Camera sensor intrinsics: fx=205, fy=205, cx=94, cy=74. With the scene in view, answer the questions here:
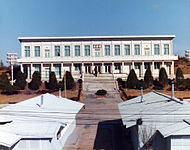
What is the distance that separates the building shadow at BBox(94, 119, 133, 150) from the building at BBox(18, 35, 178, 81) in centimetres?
2731

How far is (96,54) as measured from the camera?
47.7 metres

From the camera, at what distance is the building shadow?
555 inches

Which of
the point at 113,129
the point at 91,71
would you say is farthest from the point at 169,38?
the point at 113,129

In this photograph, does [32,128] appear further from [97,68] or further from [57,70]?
[97,68]

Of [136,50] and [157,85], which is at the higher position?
[136,50]

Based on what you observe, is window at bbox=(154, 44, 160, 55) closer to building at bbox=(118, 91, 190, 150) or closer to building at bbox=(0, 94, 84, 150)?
building at bbox=(0, 94, 84, 150)

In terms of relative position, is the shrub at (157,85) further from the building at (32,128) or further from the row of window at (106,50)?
the building at (32,128)

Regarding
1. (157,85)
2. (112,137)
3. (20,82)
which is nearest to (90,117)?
(112,137)

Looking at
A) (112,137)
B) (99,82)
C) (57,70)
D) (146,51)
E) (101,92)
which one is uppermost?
(146,51)

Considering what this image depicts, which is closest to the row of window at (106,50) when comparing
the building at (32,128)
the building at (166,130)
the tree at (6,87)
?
the tree at (6,87)

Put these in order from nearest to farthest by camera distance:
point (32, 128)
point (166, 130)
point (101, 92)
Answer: point (166, 130) → point (32, 128) → point (101, 92)

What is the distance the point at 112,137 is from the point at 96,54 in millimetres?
33125

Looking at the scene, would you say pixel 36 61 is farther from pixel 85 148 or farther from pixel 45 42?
pixel 85 148

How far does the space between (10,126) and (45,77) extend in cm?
3403
